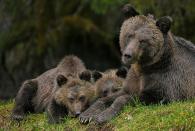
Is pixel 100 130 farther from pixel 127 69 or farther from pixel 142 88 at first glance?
pixel 127 69

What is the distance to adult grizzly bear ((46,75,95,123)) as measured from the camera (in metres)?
14.3

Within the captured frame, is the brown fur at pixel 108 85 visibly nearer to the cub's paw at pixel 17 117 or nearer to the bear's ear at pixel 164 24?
the cub's paw at pixel 17 117

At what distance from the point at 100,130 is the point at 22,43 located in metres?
13.8

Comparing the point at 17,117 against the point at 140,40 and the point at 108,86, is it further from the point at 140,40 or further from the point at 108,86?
the point at 140,40

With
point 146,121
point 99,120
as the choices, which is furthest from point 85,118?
point 146,121

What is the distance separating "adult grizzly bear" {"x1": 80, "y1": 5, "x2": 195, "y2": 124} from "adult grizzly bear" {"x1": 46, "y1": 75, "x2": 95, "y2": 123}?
496 mm

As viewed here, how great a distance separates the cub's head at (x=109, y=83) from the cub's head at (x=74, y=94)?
177 mm

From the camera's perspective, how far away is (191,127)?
39.4 ft

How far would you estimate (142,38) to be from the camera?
43.4ft

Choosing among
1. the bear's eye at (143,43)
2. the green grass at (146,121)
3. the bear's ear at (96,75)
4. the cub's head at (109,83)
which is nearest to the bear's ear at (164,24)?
the bear's eye at (143,43)

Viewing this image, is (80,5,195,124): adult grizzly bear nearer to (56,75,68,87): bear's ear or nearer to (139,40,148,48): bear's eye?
(139,40,148,48): bear's eye

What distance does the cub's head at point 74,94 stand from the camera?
47.2 feet

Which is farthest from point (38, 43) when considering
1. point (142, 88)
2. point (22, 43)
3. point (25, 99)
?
point (142, 88)

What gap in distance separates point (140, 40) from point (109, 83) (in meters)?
2.04
